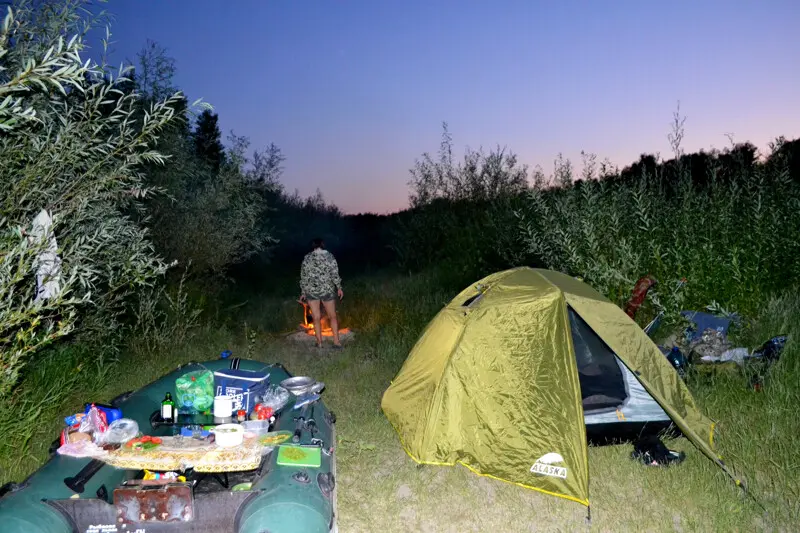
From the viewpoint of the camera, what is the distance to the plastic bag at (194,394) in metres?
4.42

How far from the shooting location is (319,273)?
8.27m

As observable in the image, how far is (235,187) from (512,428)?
7.35m

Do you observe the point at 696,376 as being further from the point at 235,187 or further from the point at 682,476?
the point at 235,187

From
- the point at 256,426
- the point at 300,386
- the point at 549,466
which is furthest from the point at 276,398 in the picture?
the point at 549,466

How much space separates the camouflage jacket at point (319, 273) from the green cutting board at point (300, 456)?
15.8 feet

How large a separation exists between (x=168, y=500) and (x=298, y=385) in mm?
1747

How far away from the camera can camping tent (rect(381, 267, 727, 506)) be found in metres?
4.02

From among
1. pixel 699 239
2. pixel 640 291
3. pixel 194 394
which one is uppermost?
pixel 699 239

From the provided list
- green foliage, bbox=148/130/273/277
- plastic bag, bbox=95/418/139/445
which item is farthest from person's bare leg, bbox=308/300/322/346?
plastic bag, bbox=95/418/139/445

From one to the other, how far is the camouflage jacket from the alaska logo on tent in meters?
4.87

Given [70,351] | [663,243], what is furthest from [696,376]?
[70,351]

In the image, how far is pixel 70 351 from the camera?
18.2 feet

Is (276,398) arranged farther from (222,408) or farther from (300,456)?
(300,456)

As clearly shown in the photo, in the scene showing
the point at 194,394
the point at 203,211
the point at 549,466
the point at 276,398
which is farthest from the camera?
the point at 203,211
